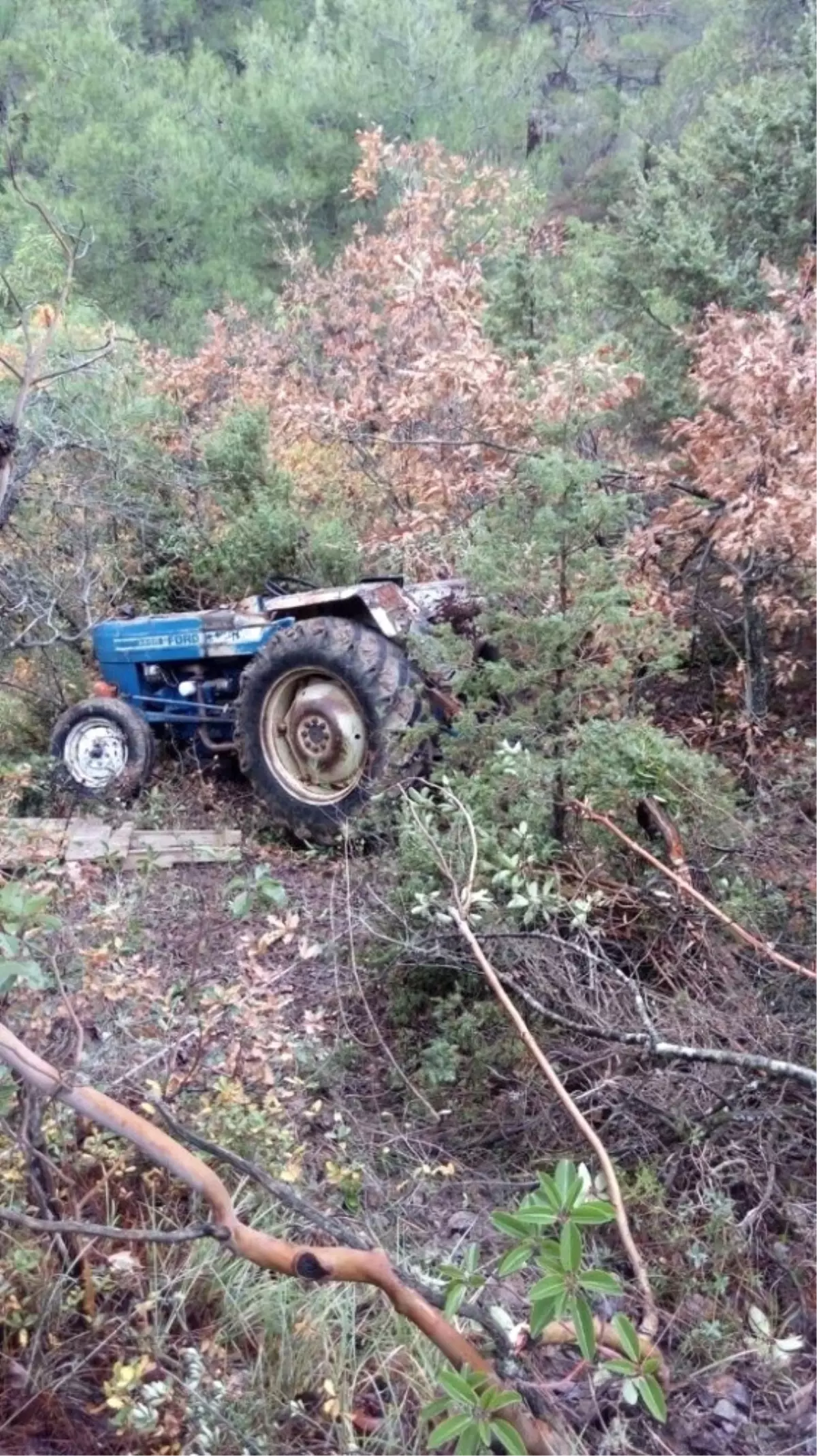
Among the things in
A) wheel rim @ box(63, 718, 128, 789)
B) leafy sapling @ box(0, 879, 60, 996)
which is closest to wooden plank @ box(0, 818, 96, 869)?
wheel rim @ box(63, 718, 128, 789)

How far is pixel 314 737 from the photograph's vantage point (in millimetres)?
5898

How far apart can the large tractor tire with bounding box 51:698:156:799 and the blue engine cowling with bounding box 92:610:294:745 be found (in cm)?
22

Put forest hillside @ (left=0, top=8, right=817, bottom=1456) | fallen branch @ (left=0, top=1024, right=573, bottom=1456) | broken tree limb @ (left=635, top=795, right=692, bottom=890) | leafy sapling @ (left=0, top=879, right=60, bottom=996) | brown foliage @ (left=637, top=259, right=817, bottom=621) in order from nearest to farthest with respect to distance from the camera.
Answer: fallen branch @ (left=0, top=1024, right=573, bottom=1456) < leafy sapling @ (left=0, top=879, right=60, bottom=996) < forest hillside @ (left=0, top=8, right=817, bottom=1456) < broken tree limb @ (left=635, top=795, right=692, bottom=890) < brown foliage @ (left=637, top=259, right=817, bottom=621)

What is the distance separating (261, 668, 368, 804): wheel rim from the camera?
578 cm

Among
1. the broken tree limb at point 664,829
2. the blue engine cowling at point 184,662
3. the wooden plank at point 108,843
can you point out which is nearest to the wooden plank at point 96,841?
the wooden plank at point 108,843

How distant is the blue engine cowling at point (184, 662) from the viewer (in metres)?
6.39

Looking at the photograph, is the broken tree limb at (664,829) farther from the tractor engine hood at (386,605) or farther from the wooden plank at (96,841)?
the wooden plank at (96,841)

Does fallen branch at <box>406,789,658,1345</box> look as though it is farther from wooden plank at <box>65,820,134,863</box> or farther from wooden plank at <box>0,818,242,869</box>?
wooden plank at <box>65,820,134,863</box>

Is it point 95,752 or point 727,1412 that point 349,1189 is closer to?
point 727,1412

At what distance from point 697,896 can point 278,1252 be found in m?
1.98

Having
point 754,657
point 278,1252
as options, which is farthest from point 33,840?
point 754,657

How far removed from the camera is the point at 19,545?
7742mm

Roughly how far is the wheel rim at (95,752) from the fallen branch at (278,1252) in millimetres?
4522

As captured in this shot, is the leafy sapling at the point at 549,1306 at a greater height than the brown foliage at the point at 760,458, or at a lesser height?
lesser
